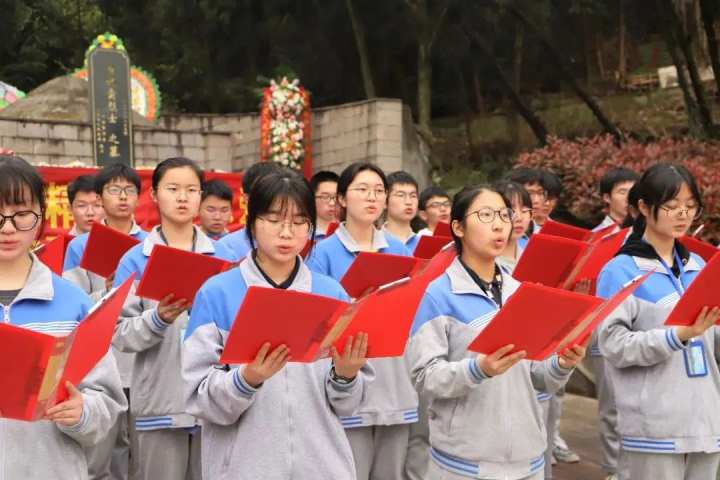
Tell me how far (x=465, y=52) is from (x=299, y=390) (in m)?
14.6

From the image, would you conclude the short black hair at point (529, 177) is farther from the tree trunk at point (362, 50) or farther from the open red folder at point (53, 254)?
the tree trunk at point (362, 50)

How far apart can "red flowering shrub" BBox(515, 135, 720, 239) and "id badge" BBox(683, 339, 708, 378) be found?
16.6ft

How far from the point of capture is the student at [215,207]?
4.84m

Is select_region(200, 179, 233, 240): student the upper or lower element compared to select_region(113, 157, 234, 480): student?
upper

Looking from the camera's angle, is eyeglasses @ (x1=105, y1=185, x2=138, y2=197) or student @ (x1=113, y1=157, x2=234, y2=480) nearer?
student @ (x1=113, y1=157, x2=234, y2=480)

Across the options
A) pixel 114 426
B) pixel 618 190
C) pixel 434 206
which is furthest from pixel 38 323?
pixel 618 190

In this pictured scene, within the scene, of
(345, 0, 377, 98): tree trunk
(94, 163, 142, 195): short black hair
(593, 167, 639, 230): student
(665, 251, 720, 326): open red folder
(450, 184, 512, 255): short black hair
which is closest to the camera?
(665, 251, 720, 326): open red folder

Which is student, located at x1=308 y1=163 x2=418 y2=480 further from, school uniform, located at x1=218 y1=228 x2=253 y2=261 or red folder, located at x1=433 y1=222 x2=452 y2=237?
red folder, located at x1=433 y1=222 x2=452 y2=237

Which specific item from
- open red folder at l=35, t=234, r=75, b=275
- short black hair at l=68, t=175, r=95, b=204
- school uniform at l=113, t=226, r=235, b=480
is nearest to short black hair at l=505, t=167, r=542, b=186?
short black hair at l=68, t=175, r=95, b=204

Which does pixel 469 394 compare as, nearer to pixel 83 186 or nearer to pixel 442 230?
pixel 442 230

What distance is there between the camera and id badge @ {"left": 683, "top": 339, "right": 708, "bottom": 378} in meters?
3.04

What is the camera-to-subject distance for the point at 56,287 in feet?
7.33

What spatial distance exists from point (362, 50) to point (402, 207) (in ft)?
38.8

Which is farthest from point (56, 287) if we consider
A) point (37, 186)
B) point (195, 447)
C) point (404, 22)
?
point (404, 22)
